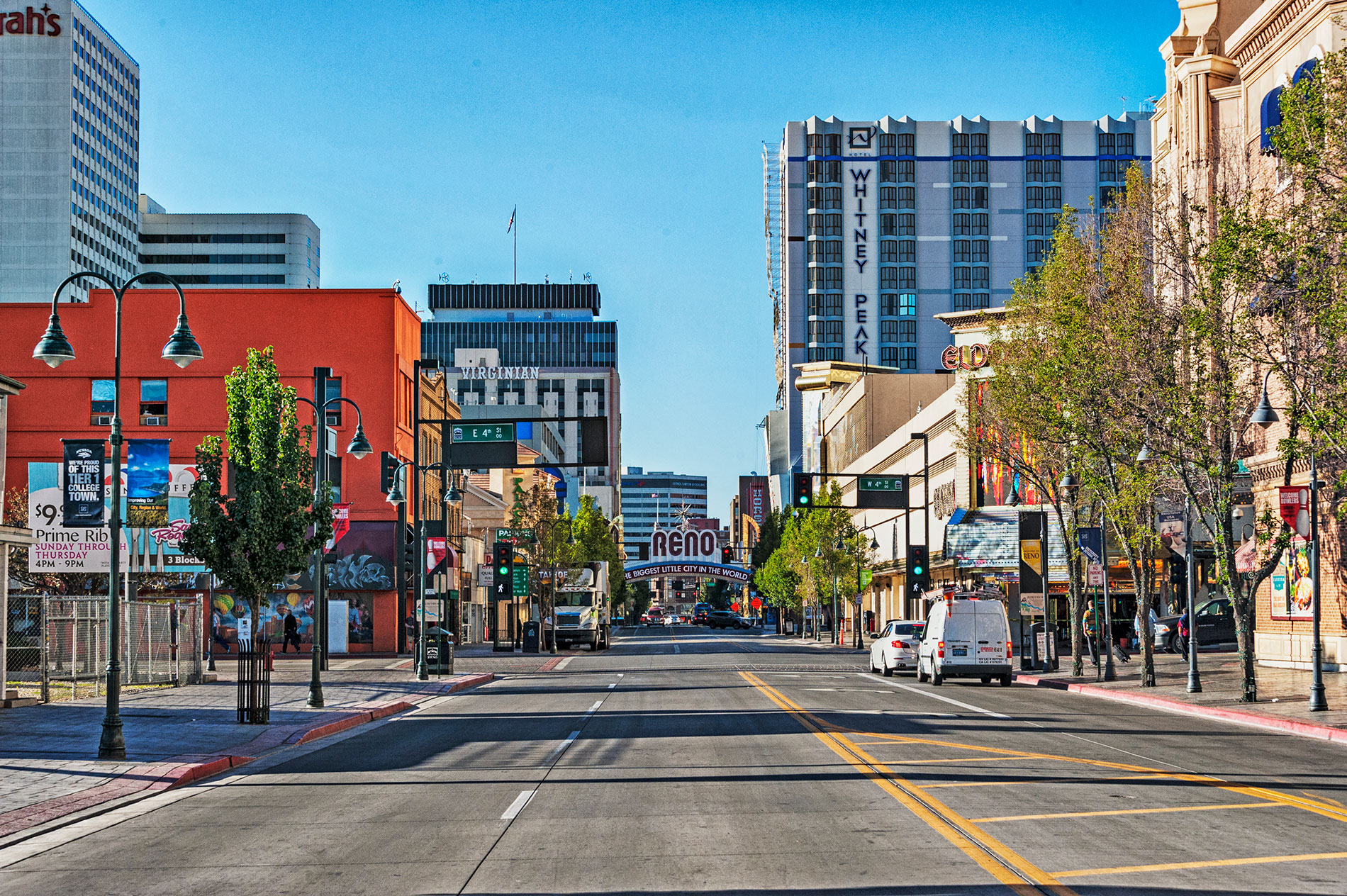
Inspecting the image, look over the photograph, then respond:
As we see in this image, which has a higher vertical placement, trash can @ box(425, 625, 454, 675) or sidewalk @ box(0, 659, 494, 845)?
sidewalk @ box(0, 659, 494, 845)

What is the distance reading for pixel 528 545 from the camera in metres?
69.3

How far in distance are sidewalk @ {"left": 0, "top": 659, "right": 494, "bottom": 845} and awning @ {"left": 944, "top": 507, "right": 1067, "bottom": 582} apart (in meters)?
29.2

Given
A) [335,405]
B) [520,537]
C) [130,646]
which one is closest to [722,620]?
[520,537]

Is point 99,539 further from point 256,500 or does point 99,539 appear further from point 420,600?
point 256,500

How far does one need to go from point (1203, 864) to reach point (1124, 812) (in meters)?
2.66

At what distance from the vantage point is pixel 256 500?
2580 centimetres

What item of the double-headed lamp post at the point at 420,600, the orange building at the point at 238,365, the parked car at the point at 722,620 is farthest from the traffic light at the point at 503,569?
the parked car at the point at 722,620

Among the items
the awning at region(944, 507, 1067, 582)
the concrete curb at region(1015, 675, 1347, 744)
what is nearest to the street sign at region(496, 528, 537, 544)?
the awning at region(944, 507, 1067, 582)

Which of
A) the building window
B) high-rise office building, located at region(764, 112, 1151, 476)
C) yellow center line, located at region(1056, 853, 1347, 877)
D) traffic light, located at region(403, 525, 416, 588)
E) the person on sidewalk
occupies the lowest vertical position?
the person on sidewalk

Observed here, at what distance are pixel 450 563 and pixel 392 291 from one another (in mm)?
13187

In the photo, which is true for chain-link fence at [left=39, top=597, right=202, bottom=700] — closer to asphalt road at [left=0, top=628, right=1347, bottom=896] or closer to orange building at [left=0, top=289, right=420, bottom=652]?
asphalt road at [left=0, top=628, right=1347, bottom=896]

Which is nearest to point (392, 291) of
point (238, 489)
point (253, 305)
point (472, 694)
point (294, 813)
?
point (253, 305)

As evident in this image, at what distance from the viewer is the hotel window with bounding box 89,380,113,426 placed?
59.7m

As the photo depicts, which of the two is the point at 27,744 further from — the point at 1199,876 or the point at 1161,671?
the point at 1161,671
